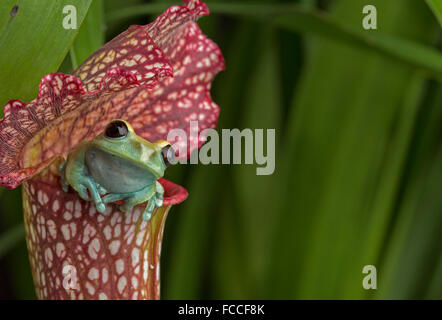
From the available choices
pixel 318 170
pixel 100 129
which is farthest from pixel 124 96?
pixel 318 170

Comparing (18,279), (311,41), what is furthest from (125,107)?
(18,279)

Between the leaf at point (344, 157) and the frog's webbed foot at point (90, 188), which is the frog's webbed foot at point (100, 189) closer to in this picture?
the frog's webbed foot at point (90, 188)

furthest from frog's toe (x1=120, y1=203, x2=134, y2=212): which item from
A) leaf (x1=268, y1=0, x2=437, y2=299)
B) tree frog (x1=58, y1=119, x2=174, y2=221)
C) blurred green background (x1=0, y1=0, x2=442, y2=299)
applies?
leaf (x1=268, y1=0, x2=437, y2=299)

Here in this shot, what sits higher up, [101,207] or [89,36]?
[89,36]

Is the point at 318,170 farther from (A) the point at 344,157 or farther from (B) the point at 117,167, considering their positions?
(B) the point at 117,167

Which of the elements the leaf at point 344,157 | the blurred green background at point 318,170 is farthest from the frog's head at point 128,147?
the leaf at point 344,157

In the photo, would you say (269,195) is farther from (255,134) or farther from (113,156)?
(113,156)

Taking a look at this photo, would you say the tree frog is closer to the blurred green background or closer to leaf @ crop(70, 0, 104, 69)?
leaf @ crop(70, 0, 104, 69)
